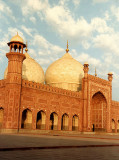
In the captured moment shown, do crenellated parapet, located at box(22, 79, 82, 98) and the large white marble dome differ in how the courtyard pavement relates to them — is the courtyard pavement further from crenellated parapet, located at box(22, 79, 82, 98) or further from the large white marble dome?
the large white marble dome

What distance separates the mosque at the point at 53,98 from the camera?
74.2ft

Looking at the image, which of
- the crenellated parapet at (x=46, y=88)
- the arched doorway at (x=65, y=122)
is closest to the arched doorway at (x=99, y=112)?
the crenellated parapet at (x=46, y=88)

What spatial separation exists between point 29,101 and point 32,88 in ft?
4.73

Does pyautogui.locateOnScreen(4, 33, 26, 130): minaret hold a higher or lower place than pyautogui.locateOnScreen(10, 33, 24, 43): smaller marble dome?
lower

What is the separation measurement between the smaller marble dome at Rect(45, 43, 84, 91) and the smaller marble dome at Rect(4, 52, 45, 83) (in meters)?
1.53

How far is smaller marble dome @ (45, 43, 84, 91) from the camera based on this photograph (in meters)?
32.8

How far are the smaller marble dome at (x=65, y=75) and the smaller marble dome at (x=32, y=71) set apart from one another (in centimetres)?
153

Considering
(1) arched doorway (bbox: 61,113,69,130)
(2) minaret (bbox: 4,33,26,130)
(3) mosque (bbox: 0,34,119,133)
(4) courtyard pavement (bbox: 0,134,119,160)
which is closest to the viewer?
(4) courtyard pavement (bbox: 0,134,119,160)

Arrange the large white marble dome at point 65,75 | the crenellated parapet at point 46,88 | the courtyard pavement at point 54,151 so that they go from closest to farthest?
the courtyard pavement at point 54,151 < the crenellated parapet at point 46,88 < the large white marble dome at point 65,75

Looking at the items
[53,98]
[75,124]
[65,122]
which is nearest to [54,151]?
[53,98]

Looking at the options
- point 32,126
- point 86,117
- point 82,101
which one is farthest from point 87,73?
point 32,126

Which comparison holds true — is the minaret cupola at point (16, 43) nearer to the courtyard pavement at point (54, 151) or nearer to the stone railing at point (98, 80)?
the stone railing at point (98, 80)

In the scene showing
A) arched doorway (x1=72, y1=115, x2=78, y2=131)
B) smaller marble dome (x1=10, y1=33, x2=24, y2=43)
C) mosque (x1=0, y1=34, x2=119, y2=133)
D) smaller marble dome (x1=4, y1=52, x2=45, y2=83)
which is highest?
smaller marble dome (x1=10, y1=33, x2=24, y2=43)

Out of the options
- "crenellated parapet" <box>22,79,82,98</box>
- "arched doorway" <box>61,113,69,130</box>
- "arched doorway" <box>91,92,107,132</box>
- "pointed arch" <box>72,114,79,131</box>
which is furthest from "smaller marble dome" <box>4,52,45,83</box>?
"arched doorway" <box>91,92,107,132</box>
